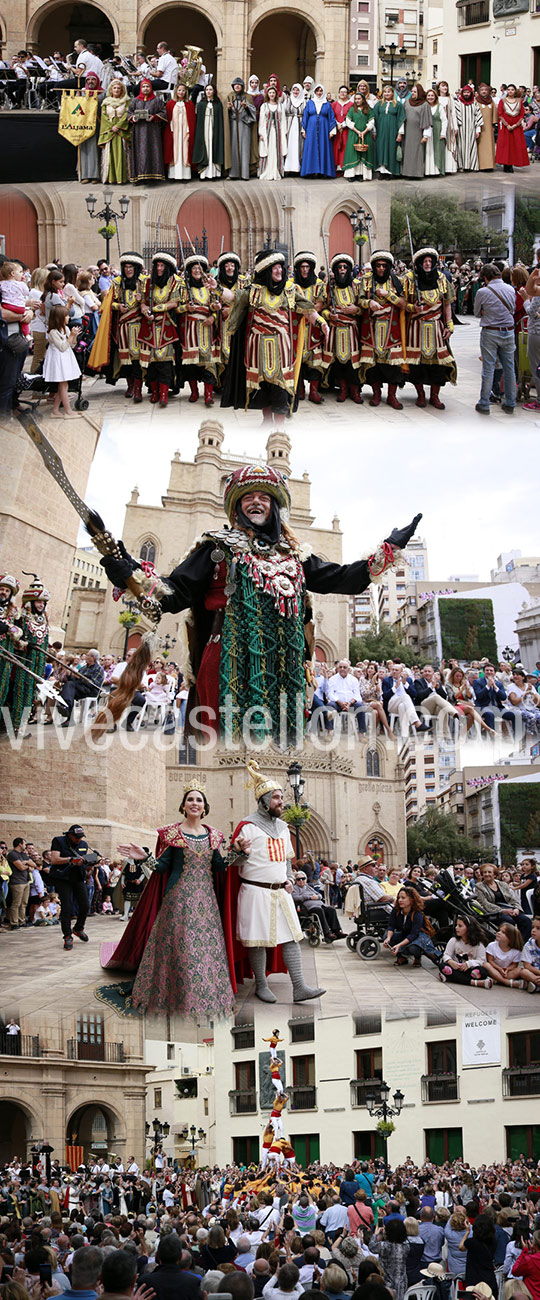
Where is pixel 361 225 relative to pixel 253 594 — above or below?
above

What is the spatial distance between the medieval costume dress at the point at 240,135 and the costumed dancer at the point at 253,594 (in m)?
9.83

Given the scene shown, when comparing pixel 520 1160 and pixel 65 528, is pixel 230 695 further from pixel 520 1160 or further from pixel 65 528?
pixel 520 1160

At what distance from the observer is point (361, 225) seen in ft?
62.7

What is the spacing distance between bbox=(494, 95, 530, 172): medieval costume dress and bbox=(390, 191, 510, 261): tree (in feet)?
3.96

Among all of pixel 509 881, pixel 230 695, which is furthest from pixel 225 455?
pixel 509 881

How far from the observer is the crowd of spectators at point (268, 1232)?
23.4ft

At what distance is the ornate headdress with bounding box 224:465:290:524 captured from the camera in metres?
11.2

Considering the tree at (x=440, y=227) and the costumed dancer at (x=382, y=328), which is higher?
the tree at (x=440, y=227)

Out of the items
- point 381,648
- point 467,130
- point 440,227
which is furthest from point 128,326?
point 467,130

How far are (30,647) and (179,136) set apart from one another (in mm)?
8147

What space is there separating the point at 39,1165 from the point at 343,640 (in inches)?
204

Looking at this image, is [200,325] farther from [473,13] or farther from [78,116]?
[473,13]

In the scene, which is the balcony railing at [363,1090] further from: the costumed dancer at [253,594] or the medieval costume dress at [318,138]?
the medieval costume dress at [318,138]

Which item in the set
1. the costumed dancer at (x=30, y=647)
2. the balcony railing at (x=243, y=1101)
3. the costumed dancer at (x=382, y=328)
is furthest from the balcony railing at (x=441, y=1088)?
the costumed dancer at (x=382, y=328)
